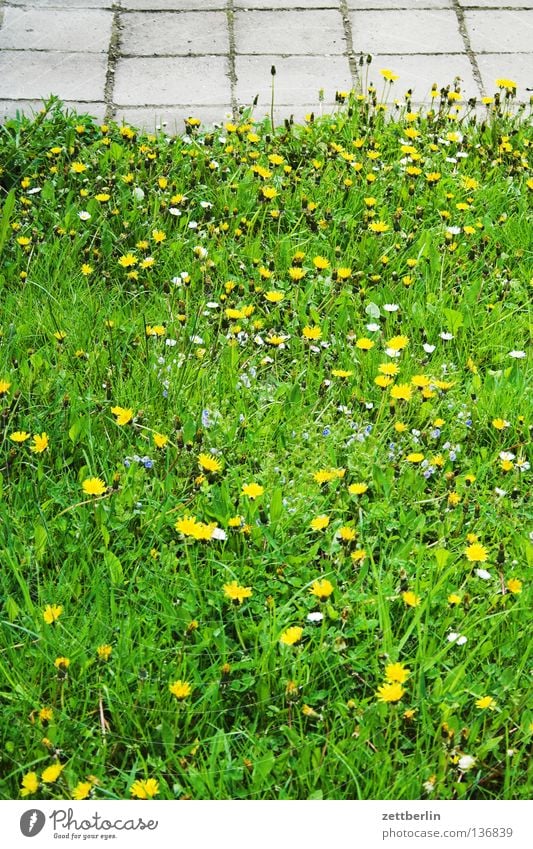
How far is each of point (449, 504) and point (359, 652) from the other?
1.68 feet

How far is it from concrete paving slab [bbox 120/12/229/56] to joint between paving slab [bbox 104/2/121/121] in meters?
0.03

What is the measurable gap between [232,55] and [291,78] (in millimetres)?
331

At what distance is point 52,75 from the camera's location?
457cm

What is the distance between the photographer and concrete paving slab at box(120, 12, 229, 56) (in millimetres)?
4773

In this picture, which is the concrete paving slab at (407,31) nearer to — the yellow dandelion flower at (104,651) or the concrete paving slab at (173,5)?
the concrete paving slab at (173,5)

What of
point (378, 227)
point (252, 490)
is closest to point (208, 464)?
point (252, 490)

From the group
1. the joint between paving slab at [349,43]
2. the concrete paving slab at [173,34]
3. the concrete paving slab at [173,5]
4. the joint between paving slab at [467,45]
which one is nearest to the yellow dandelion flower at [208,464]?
the joint between paving slab at [349,43]

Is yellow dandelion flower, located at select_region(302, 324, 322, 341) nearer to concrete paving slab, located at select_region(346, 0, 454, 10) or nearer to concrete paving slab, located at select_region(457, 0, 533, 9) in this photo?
concrete paving slab, located at select_region(346, 0, 454, 10)

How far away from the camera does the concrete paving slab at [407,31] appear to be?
4816 mm

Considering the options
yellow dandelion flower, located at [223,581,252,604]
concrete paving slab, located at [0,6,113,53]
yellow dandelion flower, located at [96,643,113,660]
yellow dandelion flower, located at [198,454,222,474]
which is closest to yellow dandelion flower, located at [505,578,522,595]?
yellow dandelion flower, located at [223,581,252,604]

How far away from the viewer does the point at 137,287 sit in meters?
3.38

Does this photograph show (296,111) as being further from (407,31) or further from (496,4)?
(496,4)

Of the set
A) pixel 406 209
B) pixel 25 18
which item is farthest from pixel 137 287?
pixel 25 18
